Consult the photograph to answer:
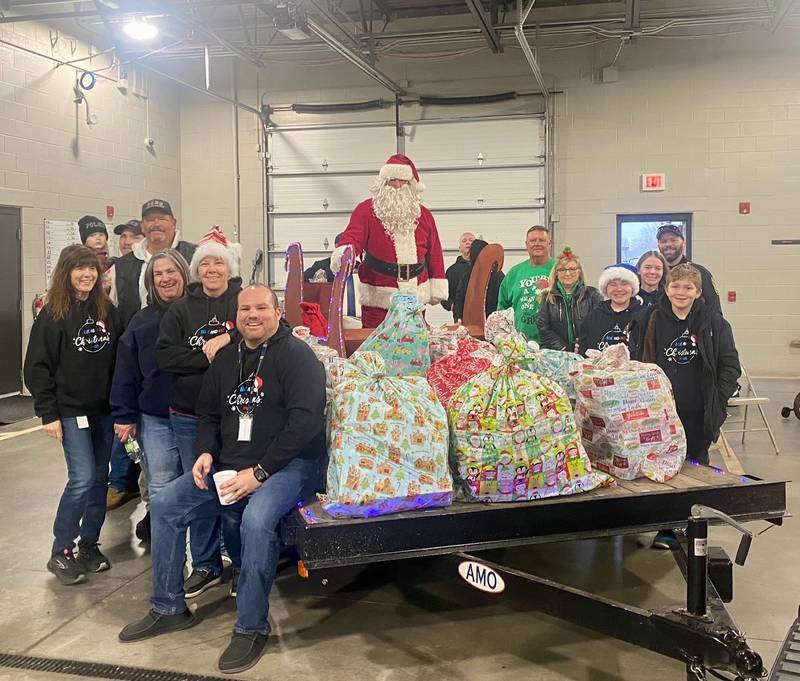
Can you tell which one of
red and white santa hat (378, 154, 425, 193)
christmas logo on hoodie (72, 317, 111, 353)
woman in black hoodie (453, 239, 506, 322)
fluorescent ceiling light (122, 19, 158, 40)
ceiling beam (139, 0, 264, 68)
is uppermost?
ceiling beam (139, 0, 264, 68)

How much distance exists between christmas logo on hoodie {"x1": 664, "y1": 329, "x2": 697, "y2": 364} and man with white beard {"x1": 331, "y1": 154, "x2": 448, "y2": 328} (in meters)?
1.55

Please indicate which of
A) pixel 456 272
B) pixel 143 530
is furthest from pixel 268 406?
pixel 456 272

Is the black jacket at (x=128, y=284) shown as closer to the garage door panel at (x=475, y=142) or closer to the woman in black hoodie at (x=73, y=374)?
the woman in black hoodie at (x=73, y=374)

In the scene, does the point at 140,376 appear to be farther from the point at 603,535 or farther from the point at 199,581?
the point at 603,535

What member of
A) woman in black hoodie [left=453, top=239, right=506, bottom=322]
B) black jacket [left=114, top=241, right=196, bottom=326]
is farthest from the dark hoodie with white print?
woman in black hoodie [left=453, top=239, right=506, bottom=322]

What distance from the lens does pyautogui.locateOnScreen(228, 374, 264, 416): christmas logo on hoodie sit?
284 cm

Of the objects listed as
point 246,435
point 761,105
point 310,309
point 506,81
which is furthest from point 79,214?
point 761,105

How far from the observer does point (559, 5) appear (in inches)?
407

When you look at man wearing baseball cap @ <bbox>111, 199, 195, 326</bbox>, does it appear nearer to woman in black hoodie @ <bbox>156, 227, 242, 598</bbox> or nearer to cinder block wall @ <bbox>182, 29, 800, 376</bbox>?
woman in black hoodie @ <bbox>156, 227, 242, 598</bbox>

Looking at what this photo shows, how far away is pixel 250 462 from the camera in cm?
281

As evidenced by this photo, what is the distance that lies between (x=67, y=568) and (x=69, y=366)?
2.89ft

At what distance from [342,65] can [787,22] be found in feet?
18.7

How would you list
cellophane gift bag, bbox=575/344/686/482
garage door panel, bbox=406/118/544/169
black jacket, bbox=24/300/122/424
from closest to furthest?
cellophane gift bag, bbox=575/344/686/482 < black jacket, bbox=24/300/122/424 < garage door panel, bbox=406/118/544/169

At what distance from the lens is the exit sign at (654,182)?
33.7ft
